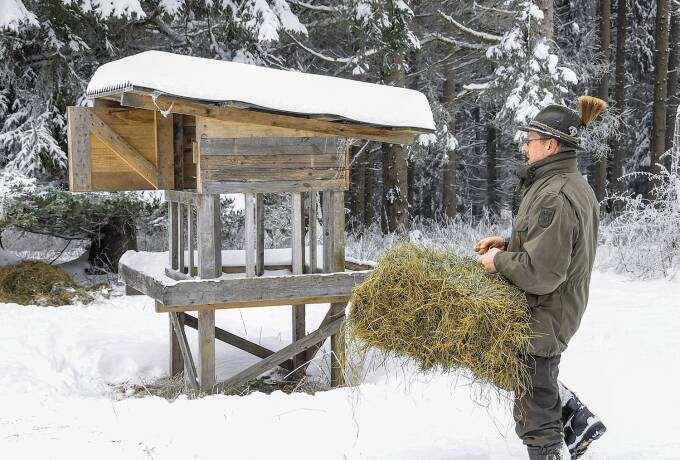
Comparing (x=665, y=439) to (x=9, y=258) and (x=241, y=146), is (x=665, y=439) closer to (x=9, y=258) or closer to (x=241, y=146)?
(x=241, y=146)

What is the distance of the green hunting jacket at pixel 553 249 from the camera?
11.8ft

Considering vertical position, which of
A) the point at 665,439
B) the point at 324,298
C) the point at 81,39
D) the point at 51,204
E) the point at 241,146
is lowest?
the point at 665,439

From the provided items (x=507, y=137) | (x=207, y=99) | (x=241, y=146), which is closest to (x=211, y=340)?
(x=241, y=146)

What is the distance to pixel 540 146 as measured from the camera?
3.88 meters

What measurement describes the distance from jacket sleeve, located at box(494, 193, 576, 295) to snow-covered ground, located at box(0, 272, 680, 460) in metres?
0.81

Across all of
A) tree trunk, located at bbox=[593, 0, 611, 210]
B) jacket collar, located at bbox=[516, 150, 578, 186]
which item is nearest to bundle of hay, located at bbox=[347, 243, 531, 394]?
jacket collar, located at bbox=[516, 150, 578, 186]

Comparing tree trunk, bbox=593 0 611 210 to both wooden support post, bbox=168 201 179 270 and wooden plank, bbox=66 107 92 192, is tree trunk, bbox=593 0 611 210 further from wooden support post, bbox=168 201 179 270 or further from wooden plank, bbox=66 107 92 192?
wooden plank, bbox=66 107 92 192

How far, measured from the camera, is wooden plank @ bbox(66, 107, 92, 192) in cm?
719

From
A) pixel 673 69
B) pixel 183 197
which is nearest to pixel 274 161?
pixel 183 197

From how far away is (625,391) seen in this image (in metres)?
6.24

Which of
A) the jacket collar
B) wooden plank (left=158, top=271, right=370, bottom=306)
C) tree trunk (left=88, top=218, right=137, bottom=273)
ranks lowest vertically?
tree trunk (left=88, top=218, right=137, bottom=273)

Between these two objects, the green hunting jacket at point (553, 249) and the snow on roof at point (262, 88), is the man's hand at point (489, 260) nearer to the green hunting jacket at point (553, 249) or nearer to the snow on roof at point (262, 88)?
the green hunting jacket at point (553, 249)

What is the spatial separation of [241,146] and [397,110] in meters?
1.43

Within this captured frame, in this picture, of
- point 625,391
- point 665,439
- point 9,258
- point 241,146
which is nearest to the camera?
point 665,439
